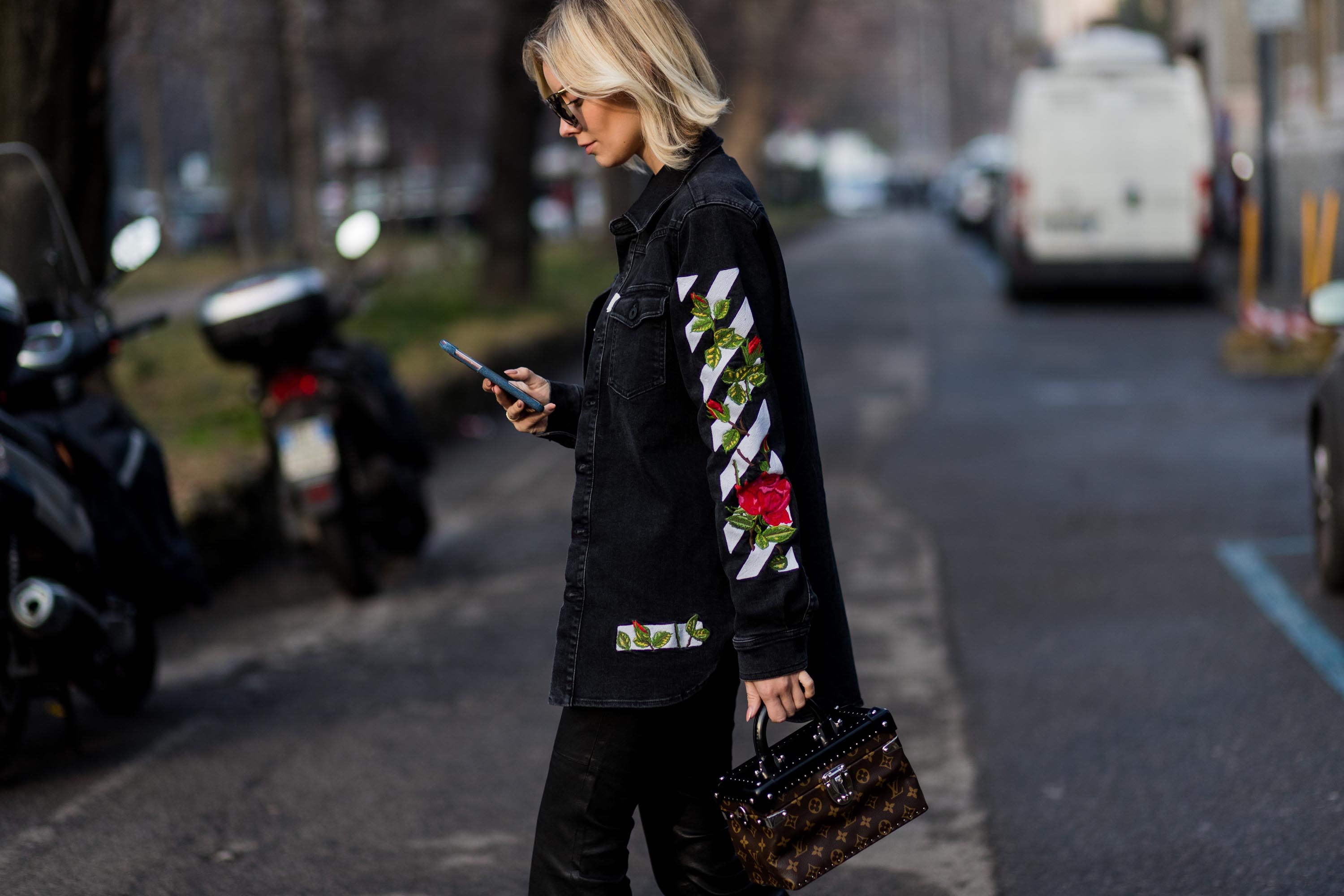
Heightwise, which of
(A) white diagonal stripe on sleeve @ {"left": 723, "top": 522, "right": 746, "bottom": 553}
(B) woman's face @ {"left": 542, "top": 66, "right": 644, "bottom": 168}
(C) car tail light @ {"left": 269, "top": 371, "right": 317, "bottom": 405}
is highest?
(B) woman's face @ {"left": 542, "top": 66, "right": 644, "bottom": 168}

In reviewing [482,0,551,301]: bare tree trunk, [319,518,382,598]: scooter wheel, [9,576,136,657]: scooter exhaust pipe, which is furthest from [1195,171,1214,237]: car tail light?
[9,576,136,657]: scooter exhaust pipe

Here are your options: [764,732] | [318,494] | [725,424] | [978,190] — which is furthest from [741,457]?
[978,190]

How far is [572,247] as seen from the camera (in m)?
33.5

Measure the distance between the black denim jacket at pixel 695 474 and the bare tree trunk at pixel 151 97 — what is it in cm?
320

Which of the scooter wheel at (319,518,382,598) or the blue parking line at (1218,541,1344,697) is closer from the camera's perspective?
the blue parking line at (1218,541,1344,697)

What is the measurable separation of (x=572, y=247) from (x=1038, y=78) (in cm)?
1459

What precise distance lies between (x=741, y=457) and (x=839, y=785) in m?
0.54

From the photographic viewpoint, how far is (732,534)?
2.66 meters

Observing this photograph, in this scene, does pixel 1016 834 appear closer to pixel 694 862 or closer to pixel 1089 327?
pixel 694 862

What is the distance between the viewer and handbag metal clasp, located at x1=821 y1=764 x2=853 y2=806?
109 inches

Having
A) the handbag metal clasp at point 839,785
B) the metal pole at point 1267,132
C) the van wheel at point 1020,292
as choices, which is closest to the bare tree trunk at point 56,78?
the handbag metal clasp at point 839,785

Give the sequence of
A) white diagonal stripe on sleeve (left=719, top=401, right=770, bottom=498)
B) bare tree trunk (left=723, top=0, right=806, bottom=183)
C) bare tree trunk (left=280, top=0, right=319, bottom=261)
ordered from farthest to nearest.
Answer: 1. bare tree trunk (left=723, top=0, right=806, bottom=183)
2. bare tree trunk (left=280, top=0, right=319, bottom=261)
3. white diagonal stripe on sleeve (left=719, top=401, right=770, bottom=498)

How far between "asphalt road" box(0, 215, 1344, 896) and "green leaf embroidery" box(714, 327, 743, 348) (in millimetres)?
1811

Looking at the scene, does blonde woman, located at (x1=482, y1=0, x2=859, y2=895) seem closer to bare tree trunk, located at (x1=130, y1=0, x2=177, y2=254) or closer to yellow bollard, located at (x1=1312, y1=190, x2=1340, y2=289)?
bare tree trunk, located at (x1=130, y1=0, x2=177, y2=254)
